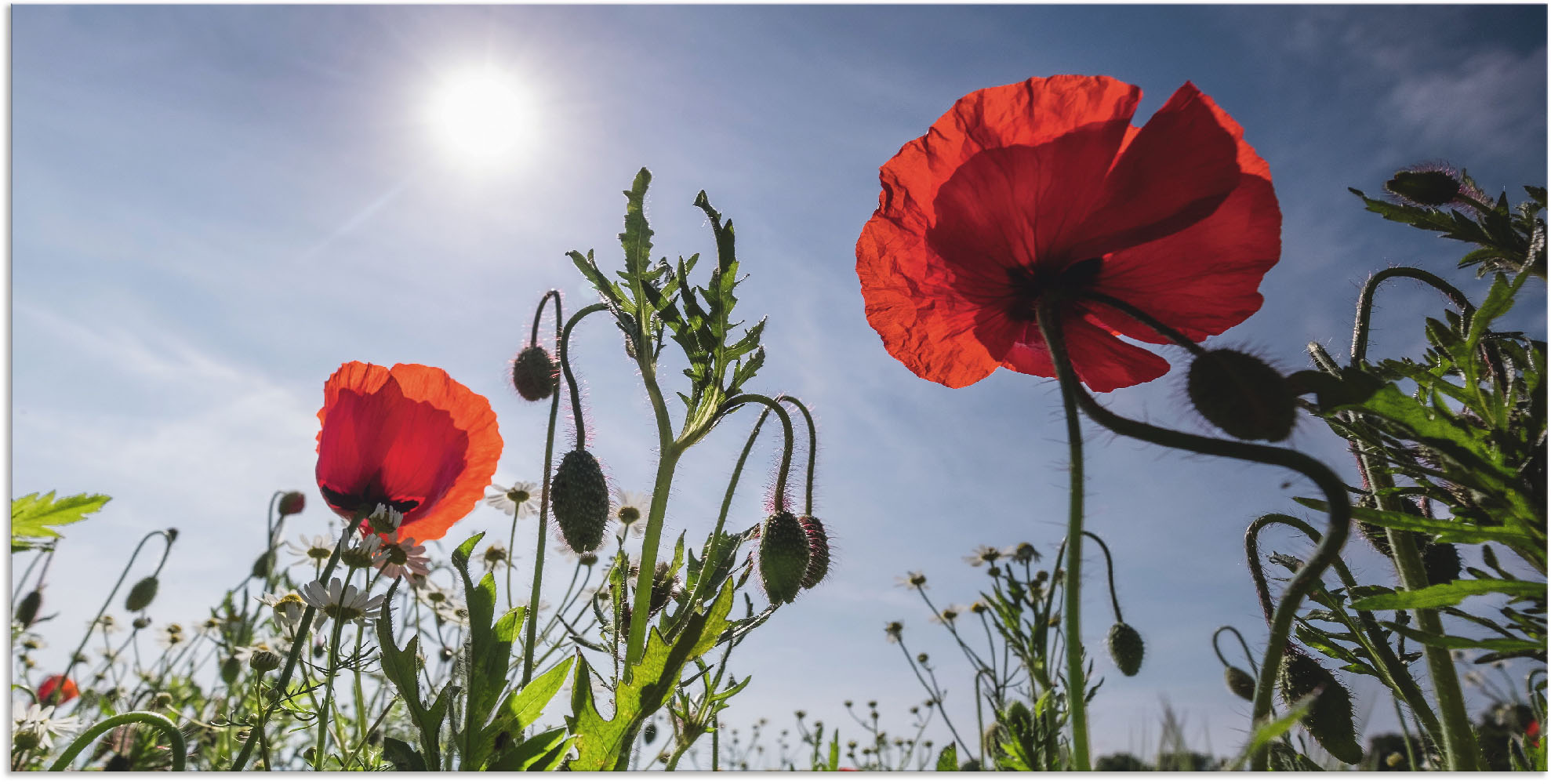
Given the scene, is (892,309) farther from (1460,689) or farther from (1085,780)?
(1460,689)

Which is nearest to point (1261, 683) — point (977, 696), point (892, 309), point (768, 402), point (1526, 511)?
point (1526, 511)

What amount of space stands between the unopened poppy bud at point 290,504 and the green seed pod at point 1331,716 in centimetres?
277

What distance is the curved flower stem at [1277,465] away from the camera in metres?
0.58

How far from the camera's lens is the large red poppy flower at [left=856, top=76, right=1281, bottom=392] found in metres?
0.78

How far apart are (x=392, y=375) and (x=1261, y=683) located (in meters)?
1.10

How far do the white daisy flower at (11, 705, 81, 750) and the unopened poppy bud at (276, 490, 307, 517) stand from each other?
3.99ft

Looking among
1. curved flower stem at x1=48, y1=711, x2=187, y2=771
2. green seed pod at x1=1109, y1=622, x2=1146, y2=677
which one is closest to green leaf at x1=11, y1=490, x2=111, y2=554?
curved flower stem at x1=48, y1=711, x2=187, y2=771

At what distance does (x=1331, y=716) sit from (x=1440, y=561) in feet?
0.72

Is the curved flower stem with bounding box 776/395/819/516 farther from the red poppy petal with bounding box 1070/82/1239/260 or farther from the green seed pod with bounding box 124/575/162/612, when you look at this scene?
the green seed pod with bounding box 124/575/162/612

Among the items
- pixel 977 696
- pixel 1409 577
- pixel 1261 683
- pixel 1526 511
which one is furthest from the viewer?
pixel 977 696

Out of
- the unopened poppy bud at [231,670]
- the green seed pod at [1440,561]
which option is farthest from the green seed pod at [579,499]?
the unopened poppy bud at [231,670]

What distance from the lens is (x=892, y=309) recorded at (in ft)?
3.10

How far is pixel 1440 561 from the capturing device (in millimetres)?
940

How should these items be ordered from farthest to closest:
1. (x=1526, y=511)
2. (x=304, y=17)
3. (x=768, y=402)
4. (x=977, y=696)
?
(x=977, y=696) < (x=304, y=17) < (x=768, y=402) < (x=1526, y=511)
